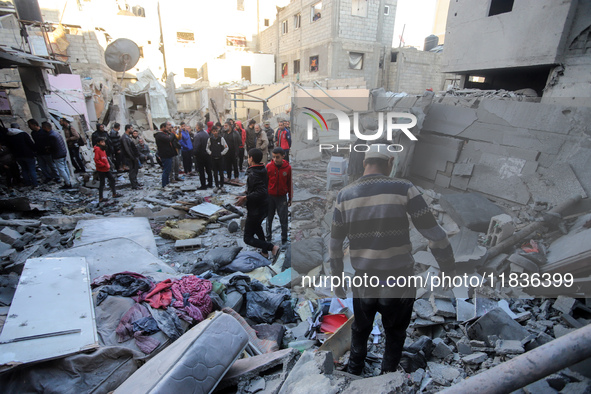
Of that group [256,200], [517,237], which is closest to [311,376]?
[517,237]

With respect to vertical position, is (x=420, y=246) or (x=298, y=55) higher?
(x=298, y=55)

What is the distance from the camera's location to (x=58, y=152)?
7262 mm

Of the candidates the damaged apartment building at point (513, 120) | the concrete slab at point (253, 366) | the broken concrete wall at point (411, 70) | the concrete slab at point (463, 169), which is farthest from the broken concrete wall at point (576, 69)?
the concrete slab at point (253, 366)

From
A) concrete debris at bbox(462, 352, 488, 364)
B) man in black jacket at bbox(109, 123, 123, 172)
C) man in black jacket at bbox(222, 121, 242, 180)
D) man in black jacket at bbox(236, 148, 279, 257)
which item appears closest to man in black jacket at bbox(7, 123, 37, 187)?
man in black jacket at bbox(109, 123, 123, 172)

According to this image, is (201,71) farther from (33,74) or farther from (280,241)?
(280,241)

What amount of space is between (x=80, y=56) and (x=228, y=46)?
13445 mm

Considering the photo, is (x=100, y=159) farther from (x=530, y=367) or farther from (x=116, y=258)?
(x=530, y=367)

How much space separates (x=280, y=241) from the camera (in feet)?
16.6

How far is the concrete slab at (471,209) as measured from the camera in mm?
2979

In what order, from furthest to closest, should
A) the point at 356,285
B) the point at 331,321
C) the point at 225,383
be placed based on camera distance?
1. the point at 331,321
2. the point at 356,285
3. the point at 225,383

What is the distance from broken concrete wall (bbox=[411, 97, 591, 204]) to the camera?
9.41ft

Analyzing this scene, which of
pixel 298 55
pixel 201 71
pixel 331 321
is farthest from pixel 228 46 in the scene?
pixel 331 321

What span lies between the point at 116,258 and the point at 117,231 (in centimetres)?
141

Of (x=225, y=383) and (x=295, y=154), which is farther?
(x=295, y=154)
